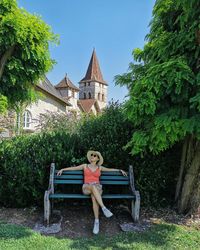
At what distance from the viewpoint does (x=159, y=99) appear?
461 centimetres

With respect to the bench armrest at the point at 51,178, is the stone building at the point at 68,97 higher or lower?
higher

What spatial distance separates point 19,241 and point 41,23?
4.37 metres

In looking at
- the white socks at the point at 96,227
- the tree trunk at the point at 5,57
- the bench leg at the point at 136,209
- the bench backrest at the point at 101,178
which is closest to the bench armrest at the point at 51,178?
the bench backrest at the point at 101,178

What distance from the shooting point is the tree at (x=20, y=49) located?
18.2 ft

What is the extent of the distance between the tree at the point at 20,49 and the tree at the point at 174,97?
2304 millimetres

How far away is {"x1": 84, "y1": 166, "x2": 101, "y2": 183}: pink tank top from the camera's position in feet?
16.9

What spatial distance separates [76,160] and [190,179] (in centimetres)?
231

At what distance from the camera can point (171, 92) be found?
4.64 meters

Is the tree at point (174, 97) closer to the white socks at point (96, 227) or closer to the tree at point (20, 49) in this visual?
the white socks at point (96, 227)

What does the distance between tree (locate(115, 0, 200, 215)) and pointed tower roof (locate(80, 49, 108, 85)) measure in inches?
2252

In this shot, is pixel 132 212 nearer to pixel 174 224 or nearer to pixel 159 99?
pixel 174 224

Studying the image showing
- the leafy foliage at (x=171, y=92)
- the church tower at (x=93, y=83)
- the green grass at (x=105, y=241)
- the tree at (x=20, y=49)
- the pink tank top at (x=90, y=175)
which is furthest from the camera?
the church tower at (x=93, y=83)

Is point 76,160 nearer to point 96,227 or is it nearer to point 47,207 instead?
point 47,207

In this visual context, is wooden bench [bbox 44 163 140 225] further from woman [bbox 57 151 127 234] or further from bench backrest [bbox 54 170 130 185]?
woman [bbox 57 151 127 234]
